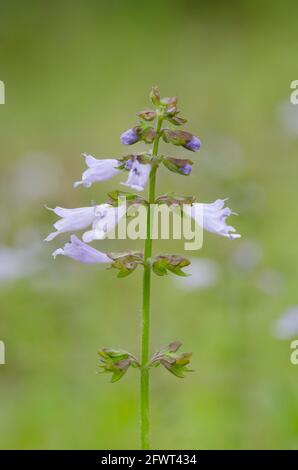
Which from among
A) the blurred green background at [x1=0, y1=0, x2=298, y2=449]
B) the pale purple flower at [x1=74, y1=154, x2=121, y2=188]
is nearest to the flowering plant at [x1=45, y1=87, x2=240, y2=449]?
the pale purple flower at [x1=74, y1=154, x2=121, y2=188]

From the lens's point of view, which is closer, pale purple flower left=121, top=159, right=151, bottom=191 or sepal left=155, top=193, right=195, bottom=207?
pale purple flower left=121, top=159, right=151, bottom=191

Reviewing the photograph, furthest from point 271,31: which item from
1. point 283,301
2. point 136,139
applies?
point 136,139

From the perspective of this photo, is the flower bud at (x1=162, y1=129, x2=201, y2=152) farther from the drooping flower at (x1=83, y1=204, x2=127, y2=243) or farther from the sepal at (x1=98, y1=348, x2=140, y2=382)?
the sepal at (x1=98, y1=348, x2=140, y2=382)

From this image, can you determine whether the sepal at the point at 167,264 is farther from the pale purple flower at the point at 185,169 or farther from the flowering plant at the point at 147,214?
the pale purple flower at the point at 185,169

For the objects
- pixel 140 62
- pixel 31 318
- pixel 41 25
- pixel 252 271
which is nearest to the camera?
pixel 252 271
